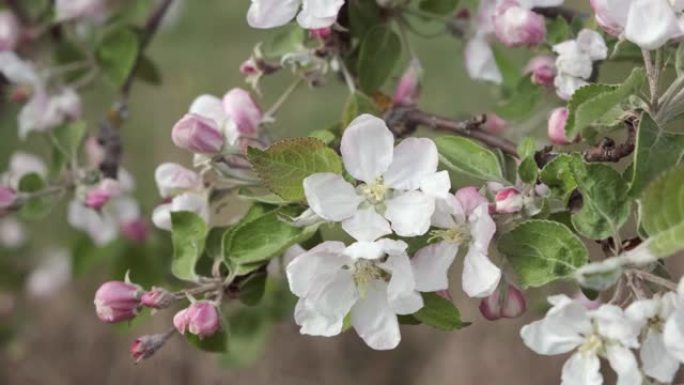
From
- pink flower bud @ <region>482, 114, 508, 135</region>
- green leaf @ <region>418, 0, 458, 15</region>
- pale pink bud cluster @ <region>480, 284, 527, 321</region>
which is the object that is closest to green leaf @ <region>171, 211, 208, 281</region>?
pale pink bud cluster @ <region>480, 284, 527, 321</region>

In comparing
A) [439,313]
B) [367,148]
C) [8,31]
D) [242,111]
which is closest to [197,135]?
[242,111]

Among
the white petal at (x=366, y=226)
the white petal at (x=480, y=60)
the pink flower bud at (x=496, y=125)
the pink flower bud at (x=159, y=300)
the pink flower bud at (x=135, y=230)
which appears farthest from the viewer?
the pink flower bud at (x=135, y=230)

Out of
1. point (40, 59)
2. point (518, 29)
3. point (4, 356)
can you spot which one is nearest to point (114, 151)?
point (40, 59)

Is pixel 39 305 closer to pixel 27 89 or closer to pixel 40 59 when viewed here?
pixel 40 59

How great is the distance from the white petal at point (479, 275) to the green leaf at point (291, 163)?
140mm

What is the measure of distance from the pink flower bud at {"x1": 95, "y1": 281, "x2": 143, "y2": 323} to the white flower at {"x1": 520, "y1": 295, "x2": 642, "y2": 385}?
1.30 ft

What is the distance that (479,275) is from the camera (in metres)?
0.88

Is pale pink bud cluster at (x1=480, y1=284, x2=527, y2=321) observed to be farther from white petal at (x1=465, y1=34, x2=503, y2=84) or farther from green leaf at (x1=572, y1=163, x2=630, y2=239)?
white petal at (x1=465, y1=34, x2=503, y2=84)

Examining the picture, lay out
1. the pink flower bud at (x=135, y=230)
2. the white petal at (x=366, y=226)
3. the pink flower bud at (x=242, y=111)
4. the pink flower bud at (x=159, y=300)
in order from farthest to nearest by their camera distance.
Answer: the pink flower bud at (x=135, y=230)
the pink flower bud at (x=242, y=111)
the pink flower bud at (x=159, y=300)
the white petal at (x=366, y=226)

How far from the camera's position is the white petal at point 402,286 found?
2.81 ft

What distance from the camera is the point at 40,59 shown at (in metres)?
1.90

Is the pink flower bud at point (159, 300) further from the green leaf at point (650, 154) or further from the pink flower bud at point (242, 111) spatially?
the green leaf at point (650, 154)

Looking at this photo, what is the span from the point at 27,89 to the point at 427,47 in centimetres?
189

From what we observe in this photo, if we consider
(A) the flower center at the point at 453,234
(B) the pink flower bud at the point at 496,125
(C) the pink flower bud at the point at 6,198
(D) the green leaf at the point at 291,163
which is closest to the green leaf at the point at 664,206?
(A) the flower center at the point at 453,234
